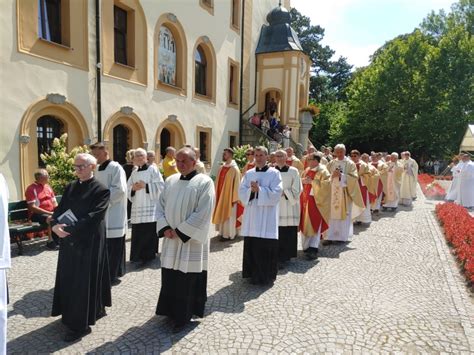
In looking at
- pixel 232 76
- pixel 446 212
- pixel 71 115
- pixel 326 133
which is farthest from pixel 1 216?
pixel 326 133

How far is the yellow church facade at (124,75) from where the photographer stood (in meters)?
9.50

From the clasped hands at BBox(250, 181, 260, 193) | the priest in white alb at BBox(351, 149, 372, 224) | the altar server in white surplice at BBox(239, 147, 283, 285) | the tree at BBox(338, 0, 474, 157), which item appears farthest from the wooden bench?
the tree at BBox(338, 0, 474, 157)

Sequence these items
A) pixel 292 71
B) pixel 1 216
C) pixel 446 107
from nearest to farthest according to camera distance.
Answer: pixel 1 216
pixel 292 71
pixel 446 107

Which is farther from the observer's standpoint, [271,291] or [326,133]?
[326,133]

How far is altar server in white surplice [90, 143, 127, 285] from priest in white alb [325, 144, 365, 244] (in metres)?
4.51

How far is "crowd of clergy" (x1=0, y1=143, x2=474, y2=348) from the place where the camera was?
153 inches

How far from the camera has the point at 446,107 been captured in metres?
27.0

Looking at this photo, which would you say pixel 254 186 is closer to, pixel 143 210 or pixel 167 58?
pixel 143 210

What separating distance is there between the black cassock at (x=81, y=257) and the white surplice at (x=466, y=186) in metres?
14.2

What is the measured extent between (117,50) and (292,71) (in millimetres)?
11819

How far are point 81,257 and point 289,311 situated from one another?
2.49 metres

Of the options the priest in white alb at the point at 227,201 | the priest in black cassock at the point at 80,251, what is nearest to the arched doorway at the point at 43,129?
the priest in white alb at the point at 227,201

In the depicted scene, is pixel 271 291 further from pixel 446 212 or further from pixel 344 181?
Answer: pixel 446 212

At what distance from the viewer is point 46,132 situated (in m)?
10.5
